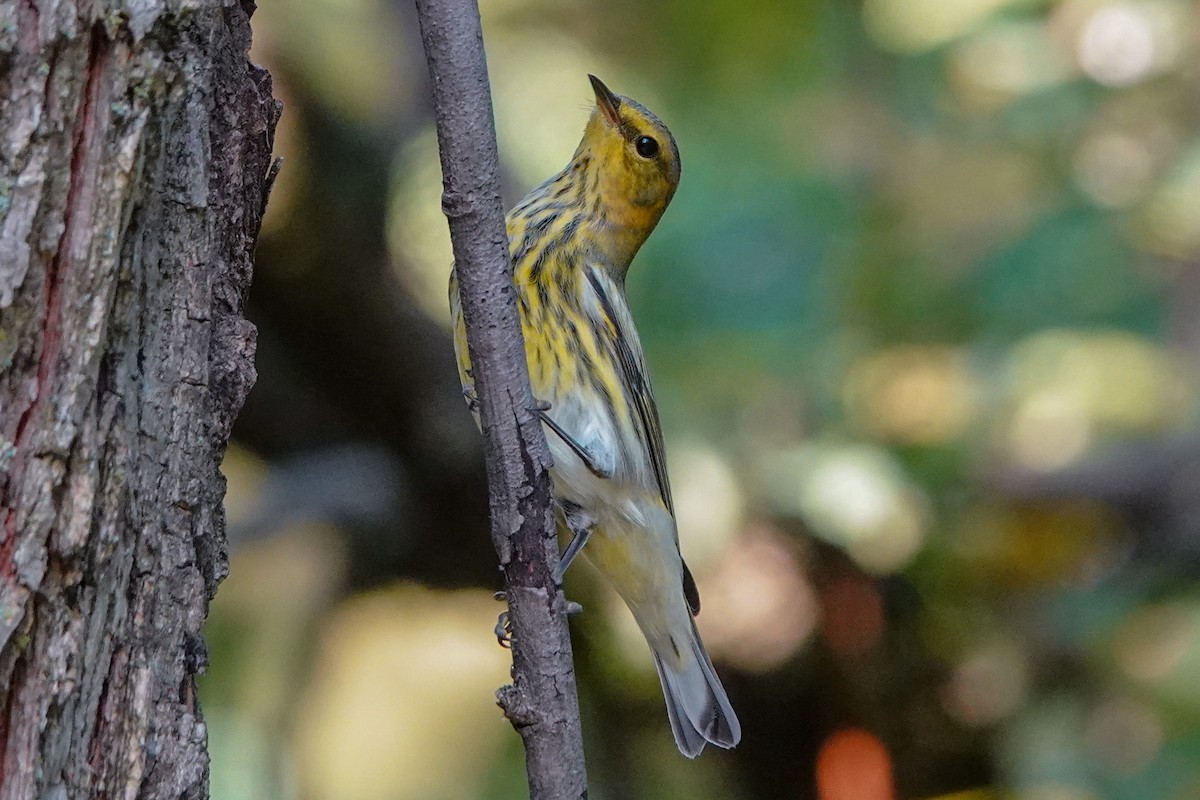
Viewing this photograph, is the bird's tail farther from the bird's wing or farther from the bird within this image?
the bird's wing

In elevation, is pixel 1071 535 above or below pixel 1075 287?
below

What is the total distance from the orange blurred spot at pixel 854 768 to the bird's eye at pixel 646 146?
1.94 m

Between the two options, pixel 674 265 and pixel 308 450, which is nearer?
pixel 674 265

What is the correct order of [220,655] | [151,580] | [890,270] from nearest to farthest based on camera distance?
1. [151,580]
2. [220,655]
3. [890,270]

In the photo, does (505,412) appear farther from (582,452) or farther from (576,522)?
(576,522)

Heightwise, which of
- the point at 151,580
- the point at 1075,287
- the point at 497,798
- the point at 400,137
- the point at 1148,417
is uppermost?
the point at 400,137

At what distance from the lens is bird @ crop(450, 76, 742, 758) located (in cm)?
297

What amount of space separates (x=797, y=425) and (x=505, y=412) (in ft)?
6.48

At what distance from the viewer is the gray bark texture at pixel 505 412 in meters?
1.61

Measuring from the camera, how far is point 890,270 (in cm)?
379

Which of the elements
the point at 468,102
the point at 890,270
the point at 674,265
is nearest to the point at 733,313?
the point at 674,265

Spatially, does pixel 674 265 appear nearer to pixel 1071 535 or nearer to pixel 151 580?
pixel 1071 535

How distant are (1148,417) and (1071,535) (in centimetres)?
46

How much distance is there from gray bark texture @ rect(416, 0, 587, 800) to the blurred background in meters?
1.81
